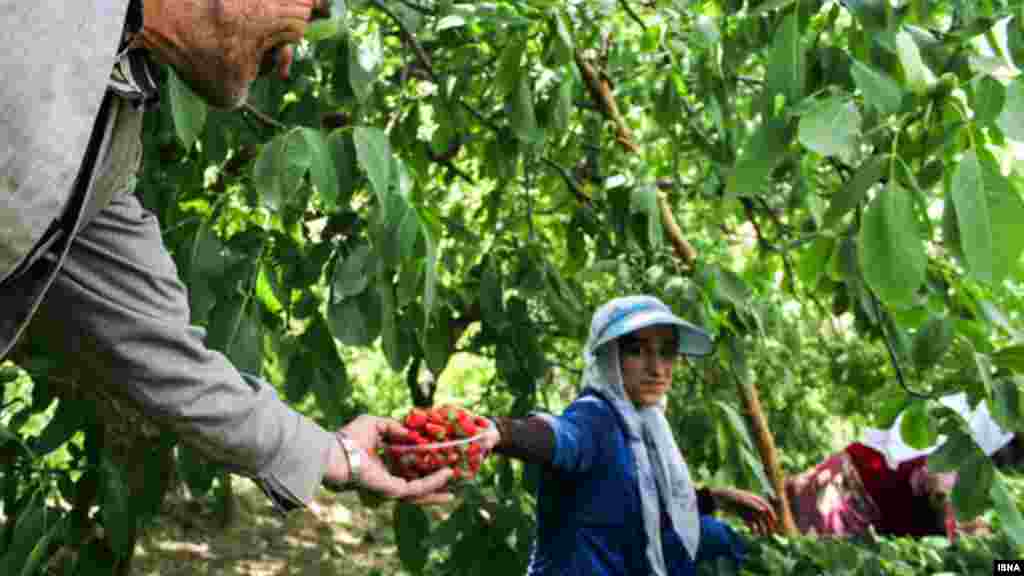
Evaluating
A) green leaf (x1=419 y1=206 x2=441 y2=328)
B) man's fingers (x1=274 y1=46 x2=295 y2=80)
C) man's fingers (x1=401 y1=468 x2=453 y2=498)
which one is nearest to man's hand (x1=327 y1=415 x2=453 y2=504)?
man's fingers (x1=401 y1=468 x2=453 y2=498)

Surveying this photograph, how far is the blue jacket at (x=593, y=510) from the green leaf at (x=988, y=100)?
1288 mm

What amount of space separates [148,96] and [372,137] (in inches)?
22.3

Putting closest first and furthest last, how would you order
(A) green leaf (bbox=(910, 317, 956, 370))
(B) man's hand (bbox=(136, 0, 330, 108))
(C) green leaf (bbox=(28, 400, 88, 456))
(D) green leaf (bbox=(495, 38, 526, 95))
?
(B) man's hand (bbox=(136, 0, 330, 108)) < (A) green leaf (bbox=(910, 317, 956, 370)) < (D) green leaf (bbox=(495, 38, 526, 95)) < (C) green leaf (bbox=(28, 400, 88, 456))

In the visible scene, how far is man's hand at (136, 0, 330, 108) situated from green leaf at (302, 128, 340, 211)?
430 mm

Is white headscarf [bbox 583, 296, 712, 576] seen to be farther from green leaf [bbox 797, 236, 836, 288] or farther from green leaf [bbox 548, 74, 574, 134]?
green leaf [bbox 548, 74, 574, 134]

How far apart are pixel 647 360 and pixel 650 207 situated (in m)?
0.41

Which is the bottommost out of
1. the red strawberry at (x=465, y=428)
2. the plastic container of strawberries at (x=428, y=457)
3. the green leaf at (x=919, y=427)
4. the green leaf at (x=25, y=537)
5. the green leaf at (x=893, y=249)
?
the green leaf at (x=25, y=537)

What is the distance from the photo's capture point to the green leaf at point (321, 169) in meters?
1.69

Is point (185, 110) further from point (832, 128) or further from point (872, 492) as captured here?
point (872, 492)

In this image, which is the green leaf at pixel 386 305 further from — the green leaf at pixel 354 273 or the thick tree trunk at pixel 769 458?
the thick tree trunk at pixel 769 458

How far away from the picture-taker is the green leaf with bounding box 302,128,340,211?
1689mm

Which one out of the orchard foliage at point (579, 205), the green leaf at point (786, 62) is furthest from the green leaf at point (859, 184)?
the green leaf at point (786, 62)

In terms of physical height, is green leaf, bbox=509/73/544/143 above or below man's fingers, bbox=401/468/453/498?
above

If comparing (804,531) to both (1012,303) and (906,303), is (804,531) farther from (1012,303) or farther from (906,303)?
(906,303)
